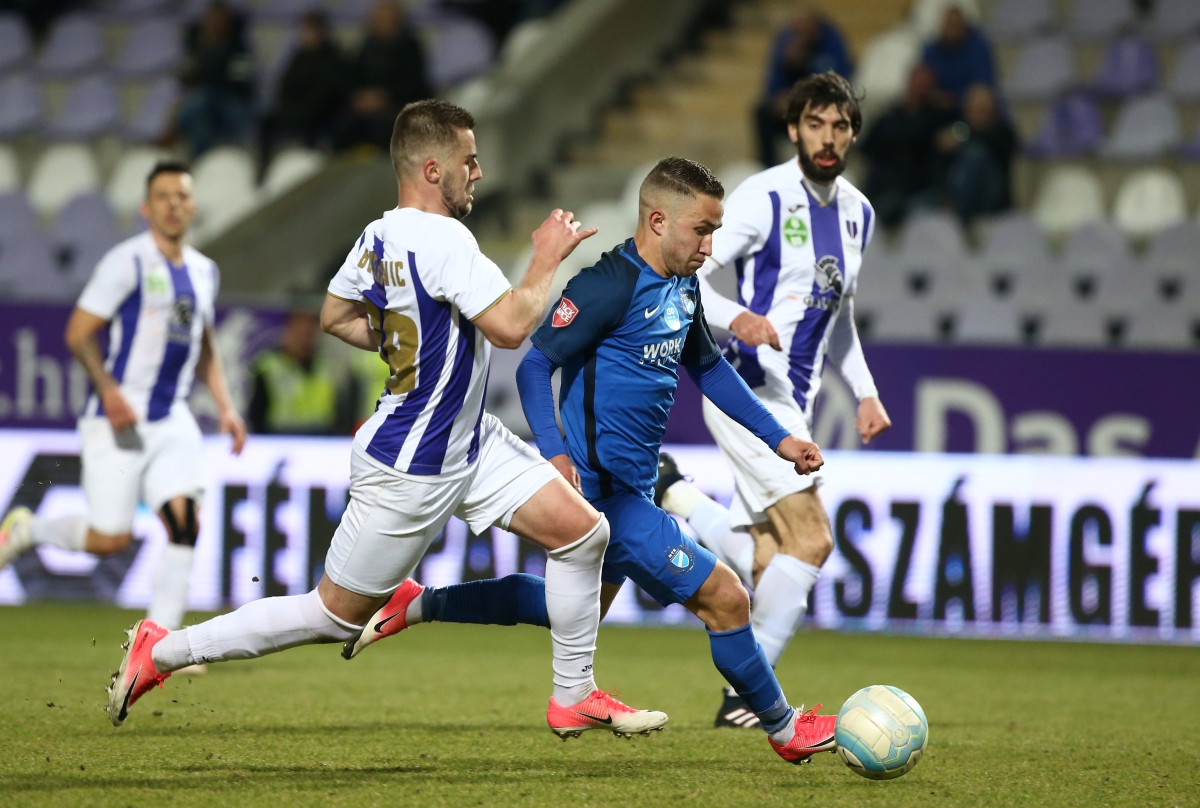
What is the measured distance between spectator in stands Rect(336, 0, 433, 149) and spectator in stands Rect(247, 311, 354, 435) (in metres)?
3.15

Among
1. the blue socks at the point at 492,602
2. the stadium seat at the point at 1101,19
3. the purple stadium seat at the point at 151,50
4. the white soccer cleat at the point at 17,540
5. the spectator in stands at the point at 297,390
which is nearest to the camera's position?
the blue socks at the point at 492,602

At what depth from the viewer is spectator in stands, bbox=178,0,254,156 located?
1375 centimetres

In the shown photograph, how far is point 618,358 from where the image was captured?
15.1 feet

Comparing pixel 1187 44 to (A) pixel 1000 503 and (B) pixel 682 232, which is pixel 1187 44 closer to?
(A) pixel 1000 503

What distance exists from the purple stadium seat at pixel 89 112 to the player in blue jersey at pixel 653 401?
37.6ft

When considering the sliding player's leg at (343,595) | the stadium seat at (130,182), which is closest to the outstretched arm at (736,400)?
the sliding player's leg at (343,595)

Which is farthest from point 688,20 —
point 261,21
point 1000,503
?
point 1000,503

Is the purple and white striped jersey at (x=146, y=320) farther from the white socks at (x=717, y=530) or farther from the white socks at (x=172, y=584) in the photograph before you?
the white socks at (x=717, y=530)

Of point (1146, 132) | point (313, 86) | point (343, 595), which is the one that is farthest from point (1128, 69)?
point (343, 595)

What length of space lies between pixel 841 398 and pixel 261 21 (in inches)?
312

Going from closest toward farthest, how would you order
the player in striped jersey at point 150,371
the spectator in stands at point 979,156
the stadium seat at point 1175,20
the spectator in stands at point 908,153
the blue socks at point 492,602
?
1. the blue socks at point 492,602
2. the player in striped jersey at point 150,371
3. the spectator in stands at point 979,156
4. the spectator in stands at point 908,153
5. the stadium seat at point 1175,20

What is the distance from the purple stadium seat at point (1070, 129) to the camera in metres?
12.3

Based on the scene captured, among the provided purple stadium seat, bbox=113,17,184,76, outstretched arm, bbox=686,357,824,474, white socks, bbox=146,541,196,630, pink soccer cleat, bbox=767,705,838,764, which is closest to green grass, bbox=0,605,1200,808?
pink soccer cleat, bbox=767,705,838,764

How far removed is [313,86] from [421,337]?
9513mm
